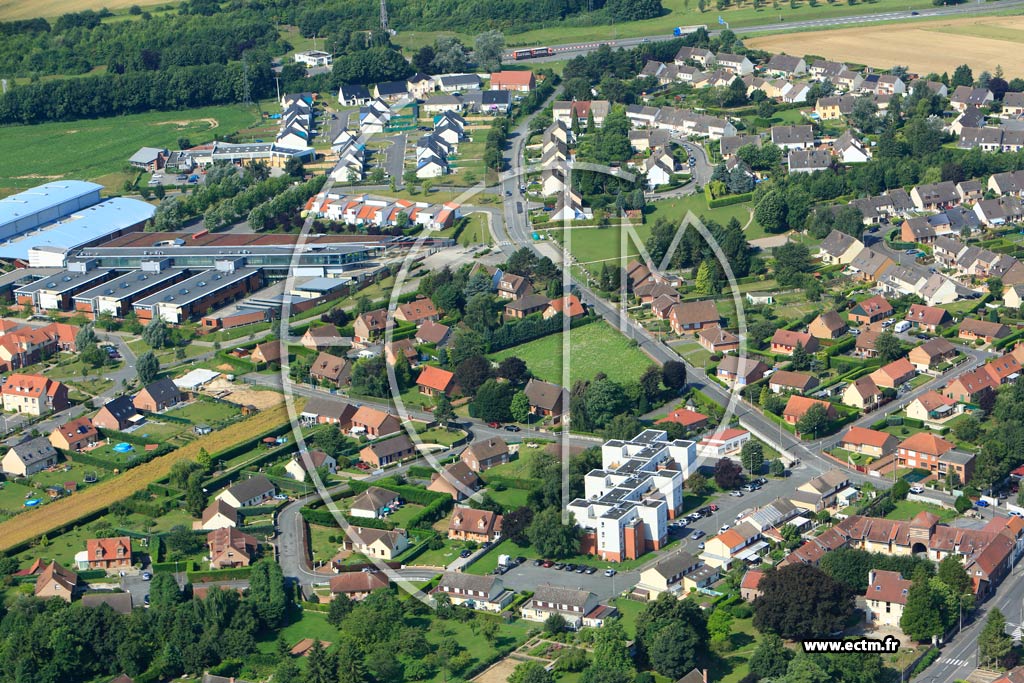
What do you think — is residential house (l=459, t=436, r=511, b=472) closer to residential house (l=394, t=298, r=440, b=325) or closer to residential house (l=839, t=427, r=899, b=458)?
residential house (l=839, t=427, r=899, b=458)

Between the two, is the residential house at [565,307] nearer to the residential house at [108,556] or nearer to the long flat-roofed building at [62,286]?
the long flat-roofed building at [62,286]

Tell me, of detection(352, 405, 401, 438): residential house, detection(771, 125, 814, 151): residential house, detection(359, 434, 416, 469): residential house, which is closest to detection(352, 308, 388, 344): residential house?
detection(352, 405, 401, 438): residential house

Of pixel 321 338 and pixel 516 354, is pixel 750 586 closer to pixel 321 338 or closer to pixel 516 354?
pixel 516 354

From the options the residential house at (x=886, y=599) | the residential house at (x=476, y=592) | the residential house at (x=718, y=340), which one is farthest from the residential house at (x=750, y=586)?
the residential house at (x=718, y=340)

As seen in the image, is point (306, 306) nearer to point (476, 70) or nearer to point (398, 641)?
point (398, 641)

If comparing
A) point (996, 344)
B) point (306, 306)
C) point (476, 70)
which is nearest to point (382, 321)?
point (306, 306)
